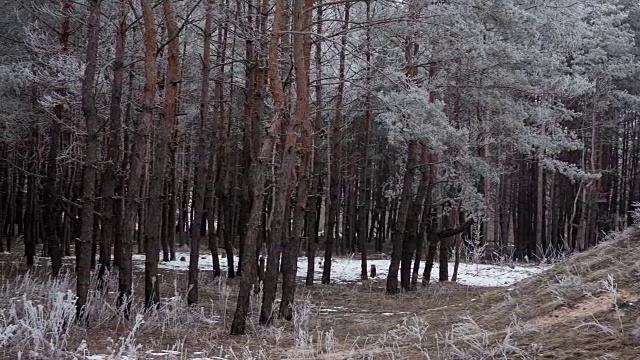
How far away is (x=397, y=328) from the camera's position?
7.83 metres

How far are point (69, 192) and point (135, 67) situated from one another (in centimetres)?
575

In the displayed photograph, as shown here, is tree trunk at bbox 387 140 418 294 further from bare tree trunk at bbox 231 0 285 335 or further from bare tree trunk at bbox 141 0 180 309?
bare tree trunk at bbox 231 0 285 335

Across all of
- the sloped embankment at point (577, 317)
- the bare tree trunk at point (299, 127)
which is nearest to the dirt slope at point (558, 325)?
the sloped embankment at point (577, 317)

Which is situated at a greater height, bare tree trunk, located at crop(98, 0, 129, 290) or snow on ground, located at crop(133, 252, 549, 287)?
bare tree trunk, located at crop(98, 0, 129, 290)

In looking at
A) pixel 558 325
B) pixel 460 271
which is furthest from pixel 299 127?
pixel 460 271

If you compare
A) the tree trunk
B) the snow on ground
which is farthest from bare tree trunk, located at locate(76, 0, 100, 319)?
the snow on ground

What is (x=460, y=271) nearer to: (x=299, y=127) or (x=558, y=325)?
(x=299, y=127)

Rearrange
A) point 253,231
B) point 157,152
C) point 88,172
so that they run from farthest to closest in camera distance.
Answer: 1. point 157,152
2. point 88,172
3. point 253,231

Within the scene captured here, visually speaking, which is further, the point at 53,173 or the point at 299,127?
the point at 53,173

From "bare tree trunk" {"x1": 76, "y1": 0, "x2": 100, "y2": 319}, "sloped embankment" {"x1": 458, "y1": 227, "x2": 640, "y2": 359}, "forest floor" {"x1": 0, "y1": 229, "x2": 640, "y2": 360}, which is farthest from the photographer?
"bare tree trunk" {"x1": 76, "y1": 0, "x2": 100, "y2": 319}

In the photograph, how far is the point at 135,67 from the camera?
51.0ft

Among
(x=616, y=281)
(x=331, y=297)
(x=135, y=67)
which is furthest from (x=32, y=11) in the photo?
(x=616, y=281)

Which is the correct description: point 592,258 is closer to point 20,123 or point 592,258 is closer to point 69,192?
point 20,123

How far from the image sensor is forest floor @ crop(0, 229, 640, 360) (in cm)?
486
